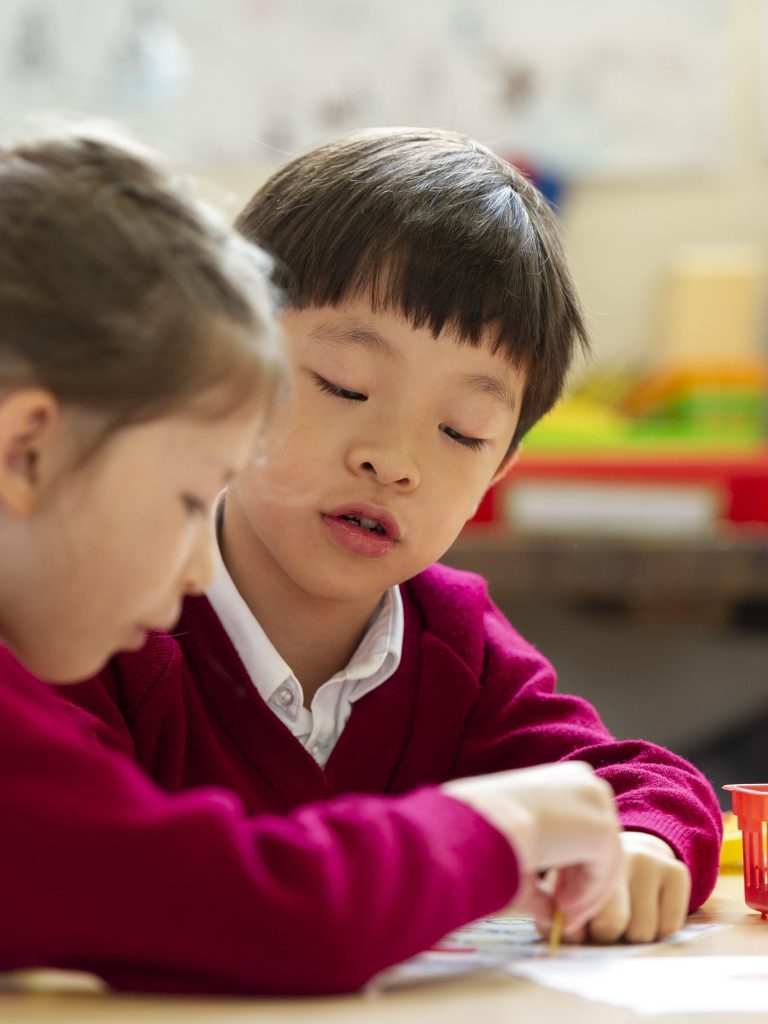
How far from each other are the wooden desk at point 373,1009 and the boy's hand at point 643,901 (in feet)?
0.45

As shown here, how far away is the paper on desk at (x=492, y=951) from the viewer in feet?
2.25

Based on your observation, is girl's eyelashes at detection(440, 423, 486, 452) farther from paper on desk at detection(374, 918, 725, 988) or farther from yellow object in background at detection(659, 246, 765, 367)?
yellow object in background at detection(659, 246, 765, 367)

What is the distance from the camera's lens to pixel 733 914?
937 mm

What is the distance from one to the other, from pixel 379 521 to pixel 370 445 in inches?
2.6

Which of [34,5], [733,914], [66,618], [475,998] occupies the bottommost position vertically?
[733,914]

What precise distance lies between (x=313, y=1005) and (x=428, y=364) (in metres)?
0.52

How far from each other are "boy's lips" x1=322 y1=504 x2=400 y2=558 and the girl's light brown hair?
0.33 metres

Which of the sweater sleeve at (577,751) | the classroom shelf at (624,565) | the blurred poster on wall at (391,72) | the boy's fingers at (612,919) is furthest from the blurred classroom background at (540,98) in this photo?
the boy's fingers at (612,919)

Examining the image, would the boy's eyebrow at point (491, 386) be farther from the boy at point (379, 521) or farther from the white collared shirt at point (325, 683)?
the white collared shirt at point (325, 683)

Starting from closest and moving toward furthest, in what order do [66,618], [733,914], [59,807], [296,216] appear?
[59,807] → [66,618] → [733,914] → [296,216]

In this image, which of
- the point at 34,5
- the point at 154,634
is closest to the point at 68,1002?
the point at 154,634

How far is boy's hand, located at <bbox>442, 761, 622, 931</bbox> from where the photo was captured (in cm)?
68

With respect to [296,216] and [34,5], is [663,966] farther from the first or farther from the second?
[34,5]

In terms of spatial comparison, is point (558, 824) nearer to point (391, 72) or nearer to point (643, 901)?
point (643, 901)
